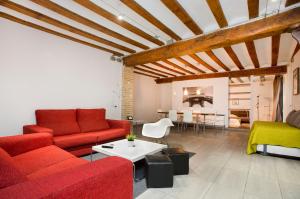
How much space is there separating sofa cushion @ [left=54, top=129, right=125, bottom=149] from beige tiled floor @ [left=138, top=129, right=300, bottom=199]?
1.65 metres

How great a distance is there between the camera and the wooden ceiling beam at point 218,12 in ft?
7.98

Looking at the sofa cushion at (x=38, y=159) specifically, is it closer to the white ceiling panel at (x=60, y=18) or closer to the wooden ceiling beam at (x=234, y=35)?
the white ceiling panel at (x=60, y=18)

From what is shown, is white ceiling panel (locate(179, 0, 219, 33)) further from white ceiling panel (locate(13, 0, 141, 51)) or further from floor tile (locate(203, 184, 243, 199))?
floor tile (locate(203, 184, 243, 199))

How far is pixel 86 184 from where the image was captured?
91cm

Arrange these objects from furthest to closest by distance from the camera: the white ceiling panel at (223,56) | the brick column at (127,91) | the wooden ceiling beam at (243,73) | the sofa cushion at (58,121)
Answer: the wooden ceiling beam at (243,73)
the brick column at (127,91)
the white ceiling panel at (223,56)
the sofa cushion at (58,121)

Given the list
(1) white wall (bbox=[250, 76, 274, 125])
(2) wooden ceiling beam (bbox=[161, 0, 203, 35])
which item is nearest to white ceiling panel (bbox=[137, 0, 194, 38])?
(2) wooden ceiling beam (bbox=[161, 0, 203, 35])

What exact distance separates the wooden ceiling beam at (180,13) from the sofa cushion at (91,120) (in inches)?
111

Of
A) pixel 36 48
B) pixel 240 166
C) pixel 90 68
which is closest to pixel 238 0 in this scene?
pixel 240 166

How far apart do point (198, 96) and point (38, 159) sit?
688 cm

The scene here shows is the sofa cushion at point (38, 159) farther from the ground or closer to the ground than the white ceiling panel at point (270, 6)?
closer to the ground

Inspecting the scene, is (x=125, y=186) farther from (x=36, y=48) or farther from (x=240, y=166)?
(x=36, y=48)

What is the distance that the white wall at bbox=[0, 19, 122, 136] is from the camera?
301cm

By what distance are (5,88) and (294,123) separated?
229 inches

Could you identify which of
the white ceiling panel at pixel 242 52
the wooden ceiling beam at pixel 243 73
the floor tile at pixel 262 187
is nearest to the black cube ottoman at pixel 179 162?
the floor tile at pixel 262 187
